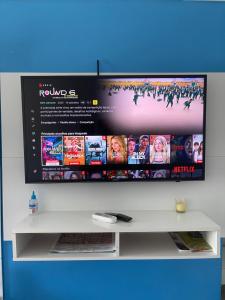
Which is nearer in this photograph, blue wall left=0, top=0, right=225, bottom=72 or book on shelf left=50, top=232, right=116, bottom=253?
book on shelf left=50, top=232, right=116, bottom=253

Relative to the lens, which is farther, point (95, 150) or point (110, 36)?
point (110, 36)

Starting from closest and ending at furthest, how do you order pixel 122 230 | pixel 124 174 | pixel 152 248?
1. pixel 122 230
2. pixel 152 248
3. pixel 124 174

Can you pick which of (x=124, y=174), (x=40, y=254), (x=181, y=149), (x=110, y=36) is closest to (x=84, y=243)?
(x=40, y=254)

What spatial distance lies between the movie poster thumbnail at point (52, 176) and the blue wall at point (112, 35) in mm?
764

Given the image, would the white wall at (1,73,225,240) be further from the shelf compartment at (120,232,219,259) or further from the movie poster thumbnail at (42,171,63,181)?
the shelf compartment at (120,232,219,259)

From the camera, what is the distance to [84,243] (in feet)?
6.42

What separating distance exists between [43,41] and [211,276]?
2.01m

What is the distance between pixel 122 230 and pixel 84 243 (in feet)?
1.18

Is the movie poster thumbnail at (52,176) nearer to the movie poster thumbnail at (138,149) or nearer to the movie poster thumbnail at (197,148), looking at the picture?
the movie poster thumbnail at (138,149)

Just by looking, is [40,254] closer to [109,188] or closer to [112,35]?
[109,188]

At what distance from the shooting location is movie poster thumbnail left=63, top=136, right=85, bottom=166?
6.60 ft

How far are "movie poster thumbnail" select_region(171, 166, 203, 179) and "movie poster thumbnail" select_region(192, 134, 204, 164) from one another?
59mm

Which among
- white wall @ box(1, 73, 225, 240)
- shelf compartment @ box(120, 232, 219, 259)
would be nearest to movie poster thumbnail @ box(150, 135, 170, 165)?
white wall @ box(1, 73, 225, 240)

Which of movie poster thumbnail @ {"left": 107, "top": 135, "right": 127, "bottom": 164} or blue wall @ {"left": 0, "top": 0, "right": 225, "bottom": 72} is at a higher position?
blue wall @ {"left": 0, "top": 0, "right": 225, "bottom": 72}
